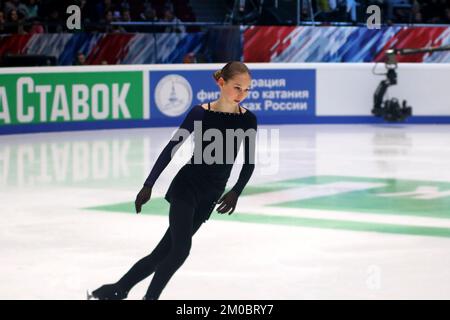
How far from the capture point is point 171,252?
21.8ft

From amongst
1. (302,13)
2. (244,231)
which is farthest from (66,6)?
(244,231)

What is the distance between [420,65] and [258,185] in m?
9.60

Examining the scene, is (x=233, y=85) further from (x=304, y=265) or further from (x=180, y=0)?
(x=180, y=0)

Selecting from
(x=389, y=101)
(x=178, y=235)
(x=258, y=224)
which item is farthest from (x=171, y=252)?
(x=389, y=101)

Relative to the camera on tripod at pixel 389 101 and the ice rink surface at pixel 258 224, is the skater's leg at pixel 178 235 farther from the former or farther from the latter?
the camera on tripod at pixel 389 101

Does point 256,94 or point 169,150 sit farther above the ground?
point 169,150

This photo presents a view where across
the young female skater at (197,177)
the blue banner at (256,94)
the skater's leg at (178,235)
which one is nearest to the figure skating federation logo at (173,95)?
the blue banner at (256,94)

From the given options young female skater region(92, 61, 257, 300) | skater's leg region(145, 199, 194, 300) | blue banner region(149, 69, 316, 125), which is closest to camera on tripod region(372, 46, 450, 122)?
blue banner region(149, 69, 316, 125)

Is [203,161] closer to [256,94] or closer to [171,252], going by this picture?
[171,252]

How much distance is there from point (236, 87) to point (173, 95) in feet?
48.2

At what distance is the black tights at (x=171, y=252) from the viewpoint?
6602 millimetres

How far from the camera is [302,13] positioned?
24672mm

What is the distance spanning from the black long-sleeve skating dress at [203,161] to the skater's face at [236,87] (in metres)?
0.12

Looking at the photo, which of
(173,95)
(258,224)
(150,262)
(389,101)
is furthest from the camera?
(389,101)
